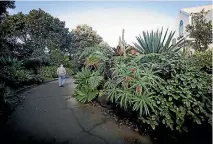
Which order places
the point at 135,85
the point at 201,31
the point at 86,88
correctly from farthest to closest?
the point at 201,31
the point at 86,88
the point at 135,85

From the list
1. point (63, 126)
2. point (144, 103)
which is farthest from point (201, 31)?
point (63, 126)

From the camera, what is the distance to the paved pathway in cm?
568

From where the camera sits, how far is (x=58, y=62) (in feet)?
78.2

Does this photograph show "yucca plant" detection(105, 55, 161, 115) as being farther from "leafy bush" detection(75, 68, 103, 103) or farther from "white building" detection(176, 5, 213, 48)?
"white building" detection(176, 5, 213, 48)

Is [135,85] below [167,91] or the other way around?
the other way around

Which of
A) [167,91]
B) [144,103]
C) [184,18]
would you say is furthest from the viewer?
[184,18]

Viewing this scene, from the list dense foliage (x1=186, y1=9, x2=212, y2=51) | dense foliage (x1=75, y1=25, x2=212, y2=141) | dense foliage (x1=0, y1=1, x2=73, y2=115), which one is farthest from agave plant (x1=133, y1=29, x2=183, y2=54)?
dense foliage (x1=186, y1=9, x2=212, y2=51)

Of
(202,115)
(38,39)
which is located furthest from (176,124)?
(38,39)

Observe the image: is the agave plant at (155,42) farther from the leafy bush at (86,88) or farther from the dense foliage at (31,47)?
the dense foliage at (31,47)

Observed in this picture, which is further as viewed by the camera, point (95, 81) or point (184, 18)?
point (184, 18)

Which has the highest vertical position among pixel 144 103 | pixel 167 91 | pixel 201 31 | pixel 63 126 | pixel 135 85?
pixel 201 31

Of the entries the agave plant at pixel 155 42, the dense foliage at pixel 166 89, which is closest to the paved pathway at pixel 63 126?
the dense foliage at pixel 166 89

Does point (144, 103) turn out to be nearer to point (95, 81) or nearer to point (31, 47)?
point (95, 81)

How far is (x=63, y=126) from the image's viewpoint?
6.49m
